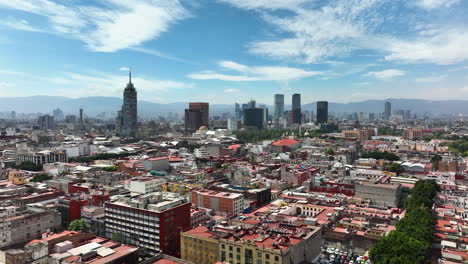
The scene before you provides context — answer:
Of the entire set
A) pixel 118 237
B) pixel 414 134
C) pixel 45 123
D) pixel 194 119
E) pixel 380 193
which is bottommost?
pixel 118 237

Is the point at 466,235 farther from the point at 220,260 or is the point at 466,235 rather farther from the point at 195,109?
the point at 195,109

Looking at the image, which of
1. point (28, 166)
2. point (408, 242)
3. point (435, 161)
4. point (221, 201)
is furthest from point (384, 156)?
point (28, 166)

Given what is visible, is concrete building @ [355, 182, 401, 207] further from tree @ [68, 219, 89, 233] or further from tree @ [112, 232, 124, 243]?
tree @ [68, 219, 89, 233]

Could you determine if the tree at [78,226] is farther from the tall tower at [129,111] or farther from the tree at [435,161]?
the tall tower at [129,111]

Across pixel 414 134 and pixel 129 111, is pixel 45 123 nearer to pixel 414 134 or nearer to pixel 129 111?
pixel 129 111

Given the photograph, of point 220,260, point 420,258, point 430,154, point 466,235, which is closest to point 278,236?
point 220,260

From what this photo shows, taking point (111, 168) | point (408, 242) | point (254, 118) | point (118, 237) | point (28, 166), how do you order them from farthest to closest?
1. point (254, 118)
2. point (28, 166)
3. point (111, 168)
4. point (118, 237)
5. point (408, 242)

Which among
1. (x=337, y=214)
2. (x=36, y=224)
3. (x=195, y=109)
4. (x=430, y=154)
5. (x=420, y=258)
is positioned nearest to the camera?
(x=420, y=258)
